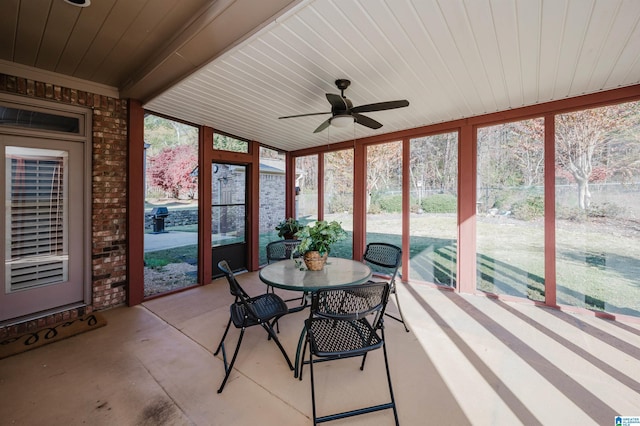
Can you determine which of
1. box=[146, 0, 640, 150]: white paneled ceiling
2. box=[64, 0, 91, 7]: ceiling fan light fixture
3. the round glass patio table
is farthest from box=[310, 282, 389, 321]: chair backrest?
box=[64, 0, 91, 7]: ceiling fan light fixture

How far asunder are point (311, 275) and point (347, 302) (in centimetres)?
78

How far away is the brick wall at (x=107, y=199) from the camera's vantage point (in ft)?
10.8

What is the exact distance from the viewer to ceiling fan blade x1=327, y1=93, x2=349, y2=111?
2551 millimetres

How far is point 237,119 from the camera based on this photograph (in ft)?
13.4

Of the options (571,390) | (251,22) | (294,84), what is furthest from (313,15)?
(571,390)

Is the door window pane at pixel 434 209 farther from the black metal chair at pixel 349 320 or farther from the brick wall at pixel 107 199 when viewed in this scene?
the brick wall at pixel 107 199

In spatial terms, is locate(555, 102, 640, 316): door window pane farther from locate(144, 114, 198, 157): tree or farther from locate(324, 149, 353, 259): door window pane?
locate(144, 114, 198, 157): tree

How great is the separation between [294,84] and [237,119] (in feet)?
5.10

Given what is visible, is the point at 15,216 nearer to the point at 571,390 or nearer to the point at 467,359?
the point at 467,359

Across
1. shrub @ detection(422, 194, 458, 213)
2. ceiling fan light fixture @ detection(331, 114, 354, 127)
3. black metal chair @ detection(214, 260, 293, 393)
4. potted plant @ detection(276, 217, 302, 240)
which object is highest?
ceiling fan light fixture @ detection(331, 114, 354, 127)

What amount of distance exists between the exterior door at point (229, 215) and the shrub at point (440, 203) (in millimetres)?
3346

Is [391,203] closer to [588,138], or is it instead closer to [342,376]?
[588,138]

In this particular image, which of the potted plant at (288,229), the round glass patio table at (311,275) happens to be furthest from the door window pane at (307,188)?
the round glass patio table at (311,275)

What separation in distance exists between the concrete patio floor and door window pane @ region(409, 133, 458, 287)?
1.21 m
